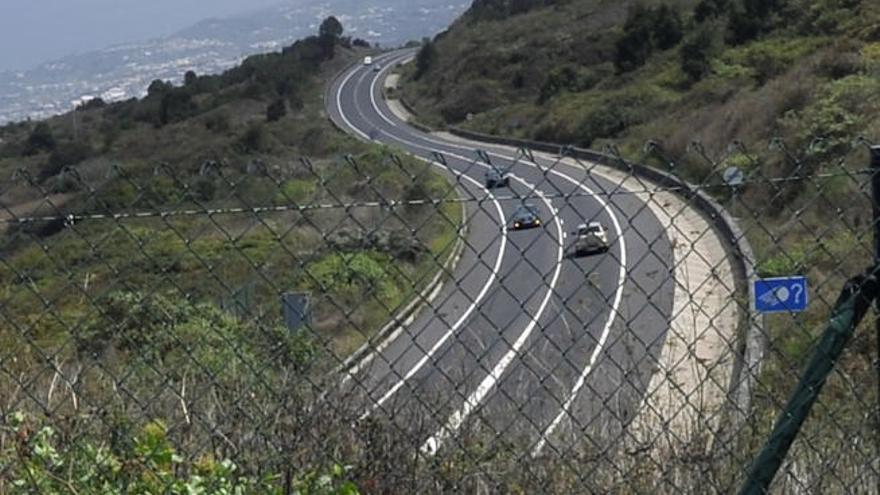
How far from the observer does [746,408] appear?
14.9ft

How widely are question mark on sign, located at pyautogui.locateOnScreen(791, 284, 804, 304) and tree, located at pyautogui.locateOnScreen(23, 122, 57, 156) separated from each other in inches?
2162

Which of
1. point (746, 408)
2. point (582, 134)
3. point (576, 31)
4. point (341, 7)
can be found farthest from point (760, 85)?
point (341, 7)

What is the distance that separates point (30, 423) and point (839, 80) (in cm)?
2374

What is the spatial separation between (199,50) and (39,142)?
283 ft

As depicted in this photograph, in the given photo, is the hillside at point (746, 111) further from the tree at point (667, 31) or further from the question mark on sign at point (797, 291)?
the question mark on sign at point (797, 291)

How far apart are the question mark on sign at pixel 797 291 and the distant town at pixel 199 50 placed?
8484 cm

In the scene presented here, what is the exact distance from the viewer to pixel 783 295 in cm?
396

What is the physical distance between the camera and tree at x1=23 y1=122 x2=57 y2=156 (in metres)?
56.9

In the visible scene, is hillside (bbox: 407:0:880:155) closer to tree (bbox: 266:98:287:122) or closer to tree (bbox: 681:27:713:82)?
tree (bbox: 681:27:713:82)

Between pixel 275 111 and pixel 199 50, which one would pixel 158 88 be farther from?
pixel 199 50

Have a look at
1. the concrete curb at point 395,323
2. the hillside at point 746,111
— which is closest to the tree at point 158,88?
the hillside at point 746,111

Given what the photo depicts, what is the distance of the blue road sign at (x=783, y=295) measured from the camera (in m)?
3.94

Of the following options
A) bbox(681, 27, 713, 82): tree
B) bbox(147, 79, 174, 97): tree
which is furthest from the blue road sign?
bbox(147, 79, 174, 97): tree

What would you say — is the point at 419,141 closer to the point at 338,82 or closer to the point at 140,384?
the point at 338,82
